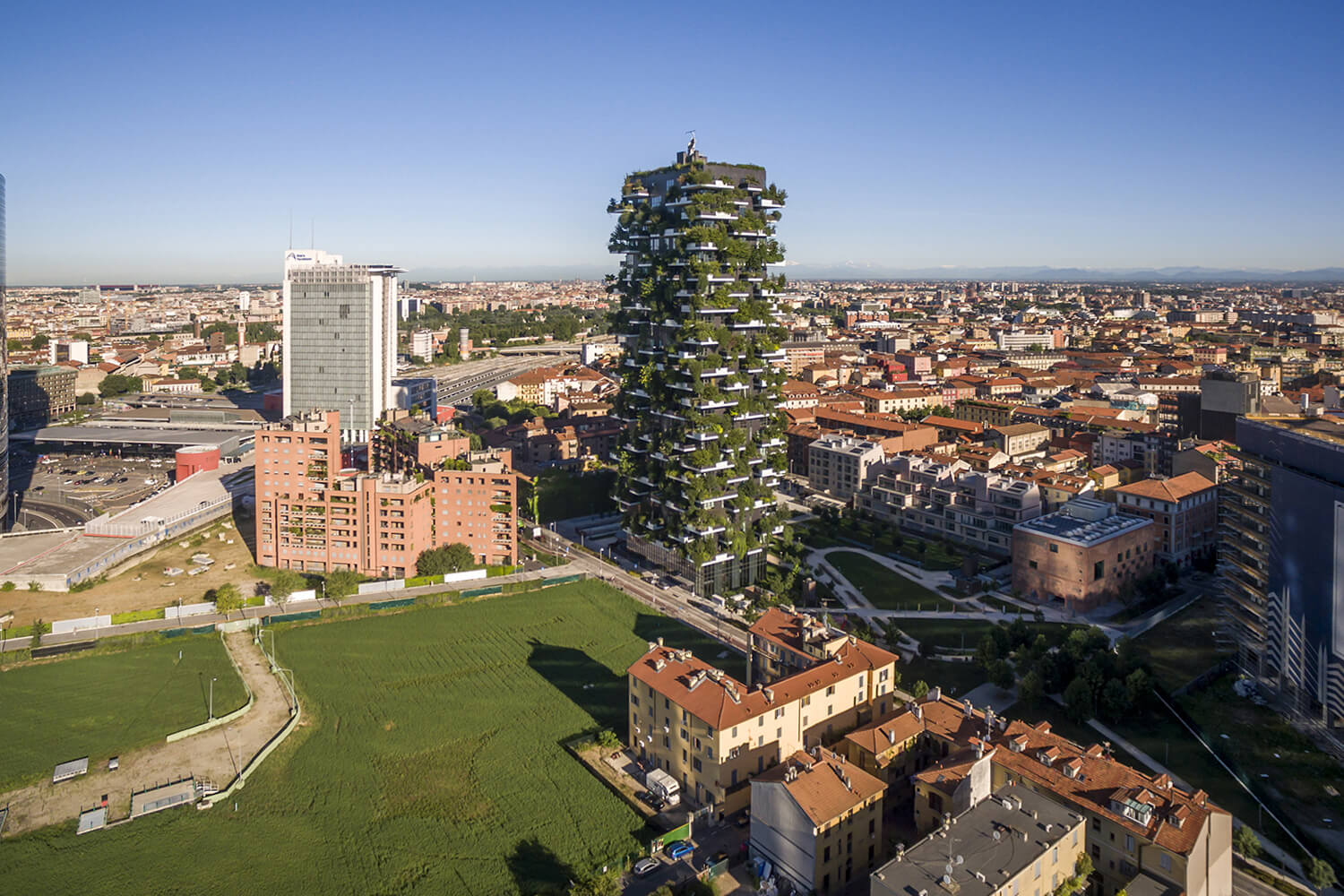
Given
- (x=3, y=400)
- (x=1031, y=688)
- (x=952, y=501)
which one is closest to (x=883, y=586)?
(x=952, y=501)

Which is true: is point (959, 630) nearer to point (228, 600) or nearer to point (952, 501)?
point (952, 501)

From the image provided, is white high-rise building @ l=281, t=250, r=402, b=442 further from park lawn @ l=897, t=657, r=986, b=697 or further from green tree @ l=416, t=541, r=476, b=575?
park lawn @ l=897, t=657, r=986, b=697

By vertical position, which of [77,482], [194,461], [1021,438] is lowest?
[77,482]

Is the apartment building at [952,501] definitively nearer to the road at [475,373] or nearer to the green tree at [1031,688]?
the green tree at [1031,688]

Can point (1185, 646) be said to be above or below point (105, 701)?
above

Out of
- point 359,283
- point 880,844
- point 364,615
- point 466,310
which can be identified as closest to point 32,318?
point 466,310

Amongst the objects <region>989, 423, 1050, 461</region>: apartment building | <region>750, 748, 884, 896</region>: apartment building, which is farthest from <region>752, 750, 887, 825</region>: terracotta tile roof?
<region>989, 423, 1050, 461</region>: apartment building

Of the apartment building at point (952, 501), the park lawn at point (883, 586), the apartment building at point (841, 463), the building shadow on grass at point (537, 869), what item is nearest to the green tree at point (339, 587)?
the building shadow on grass at point (537, 869)
